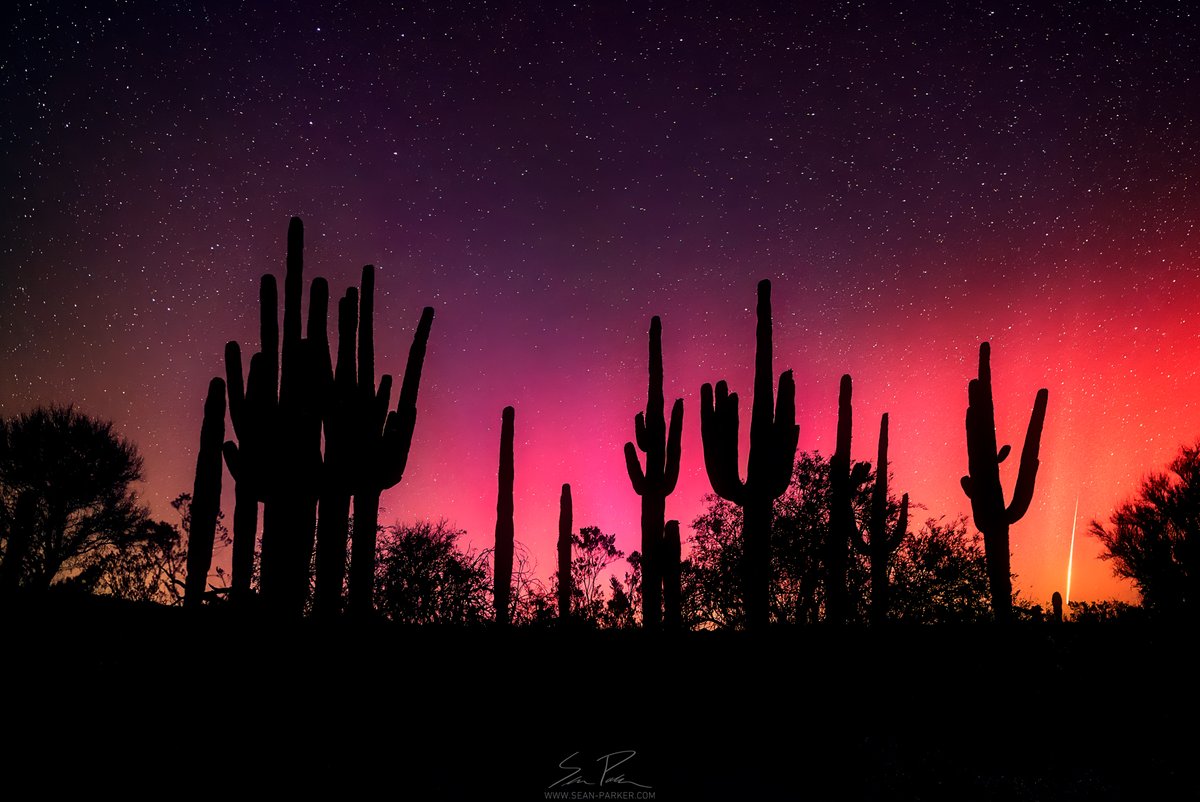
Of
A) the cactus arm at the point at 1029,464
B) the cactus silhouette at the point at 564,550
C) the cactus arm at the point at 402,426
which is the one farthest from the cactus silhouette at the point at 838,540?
the cactus arm at the point at 402,426

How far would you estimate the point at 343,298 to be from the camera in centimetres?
1120

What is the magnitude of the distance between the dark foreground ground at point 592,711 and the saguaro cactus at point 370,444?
10.9ft

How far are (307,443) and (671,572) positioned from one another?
7.05 meters

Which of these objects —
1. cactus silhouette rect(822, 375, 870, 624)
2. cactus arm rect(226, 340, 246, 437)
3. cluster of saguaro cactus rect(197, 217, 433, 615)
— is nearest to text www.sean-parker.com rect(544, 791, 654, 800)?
cluster of saguaro cactus rect(197, 217, 433, 615)

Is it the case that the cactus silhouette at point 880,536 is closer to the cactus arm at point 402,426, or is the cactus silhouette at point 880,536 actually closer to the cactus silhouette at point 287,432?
the cactus arm at point 402,426

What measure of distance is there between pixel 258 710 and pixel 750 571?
25.1 ft

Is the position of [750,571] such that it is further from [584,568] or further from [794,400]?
[584,568]

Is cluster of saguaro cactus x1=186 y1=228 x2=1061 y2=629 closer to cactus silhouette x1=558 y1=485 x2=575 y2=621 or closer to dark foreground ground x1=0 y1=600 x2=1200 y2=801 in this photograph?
cactus silhouette x1=558 y1=485 x2=575 y2=621

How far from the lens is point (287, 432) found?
32.0ft

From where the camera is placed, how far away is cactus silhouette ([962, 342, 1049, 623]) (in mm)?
12711

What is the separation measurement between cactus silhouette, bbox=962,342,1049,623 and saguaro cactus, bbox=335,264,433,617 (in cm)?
1077

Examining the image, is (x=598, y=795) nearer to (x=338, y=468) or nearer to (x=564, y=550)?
(x=338, y=468)

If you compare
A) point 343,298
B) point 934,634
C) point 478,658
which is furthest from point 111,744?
point 934,634

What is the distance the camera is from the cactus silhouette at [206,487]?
1188cm
